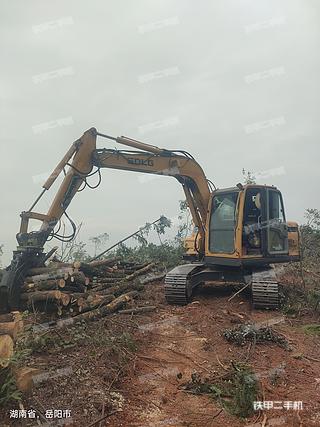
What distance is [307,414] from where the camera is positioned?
4164mm

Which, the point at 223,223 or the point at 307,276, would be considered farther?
the point at 307,276

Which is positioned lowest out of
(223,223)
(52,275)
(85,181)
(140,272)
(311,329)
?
A: (311,329)

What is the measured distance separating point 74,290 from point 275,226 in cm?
459

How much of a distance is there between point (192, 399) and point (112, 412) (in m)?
1.00

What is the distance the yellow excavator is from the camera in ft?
26.0

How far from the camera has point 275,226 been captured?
8.98 m

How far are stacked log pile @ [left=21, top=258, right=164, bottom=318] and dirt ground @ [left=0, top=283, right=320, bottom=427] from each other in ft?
2.05

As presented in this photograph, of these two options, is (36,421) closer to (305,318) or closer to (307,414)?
(307,414)

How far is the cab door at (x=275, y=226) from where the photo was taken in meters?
8.76

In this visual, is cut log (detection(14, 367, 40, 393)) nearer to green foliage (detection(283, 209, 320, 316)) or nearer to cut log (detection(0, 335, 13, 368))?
cut log (detection(0, 335, 13, 368))

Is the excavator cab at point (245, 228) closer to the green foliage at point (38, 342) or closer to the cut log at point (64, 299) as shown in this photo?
the cut log at point (64, 299)

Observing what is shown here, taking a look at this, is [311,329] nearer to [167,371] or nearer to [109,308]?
[167,371]

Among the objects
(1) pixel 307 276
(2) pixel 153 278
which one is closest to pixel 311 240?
(1) pixel 307 276

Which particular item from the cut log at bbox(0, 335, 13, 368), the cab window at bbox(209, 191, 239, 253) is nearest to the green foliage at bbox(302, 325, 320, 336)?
the cab window at bbox(209, 191, 239, 253)
